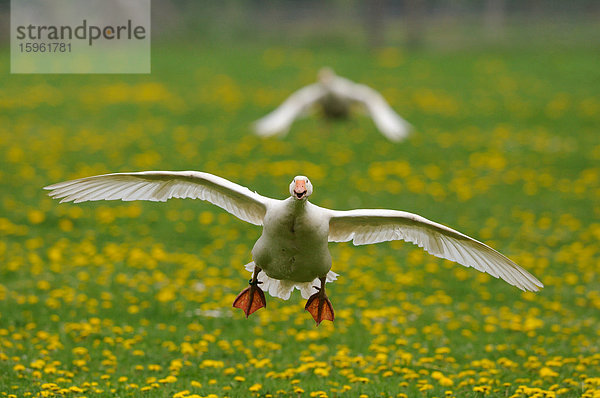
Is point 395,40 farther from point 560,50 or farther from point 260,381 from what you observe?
point 260,381

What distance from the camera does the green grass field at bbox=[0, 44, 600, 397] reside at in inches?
284

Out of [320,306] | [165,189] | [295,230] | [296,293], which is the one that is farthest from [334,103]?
[295,230]

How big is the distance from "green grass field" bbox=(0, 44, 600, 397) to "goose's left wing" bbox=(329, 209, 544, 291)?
2.93 ft

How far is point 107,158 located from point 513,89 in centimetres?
1515

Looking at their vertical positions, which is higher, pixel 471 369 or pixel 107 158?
pixel 107 158

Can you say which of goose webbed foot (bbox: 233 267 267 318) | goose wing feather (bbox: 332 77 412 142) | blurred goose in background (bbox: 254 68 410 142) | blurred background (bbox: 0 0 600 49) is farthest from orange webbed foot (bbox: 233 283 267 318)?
blurred background (bbox: 0 0 600 49)

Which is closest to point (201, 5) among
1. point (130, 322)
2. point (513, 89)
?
point (513, 89)

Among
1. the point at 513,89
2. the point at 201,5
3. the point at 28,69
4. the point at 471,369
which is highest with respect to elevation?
the point at 201,5

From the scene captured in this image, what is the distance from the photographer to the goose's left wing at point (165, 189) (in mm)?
6363

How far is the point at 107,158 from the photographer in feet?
57.4

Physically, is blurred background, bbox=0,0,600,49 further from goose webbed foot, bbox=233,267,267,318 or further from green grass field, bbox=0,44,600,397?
goose webbed foot, bbox=233,267,267,318

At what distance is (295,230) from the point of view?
5.89 m

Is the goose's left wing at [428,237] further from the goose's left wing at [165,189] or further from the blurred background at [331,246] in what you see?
the blurred background at [331,246]

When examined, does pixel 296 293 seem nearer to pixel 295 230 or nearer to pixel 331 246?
pixel 331 246
